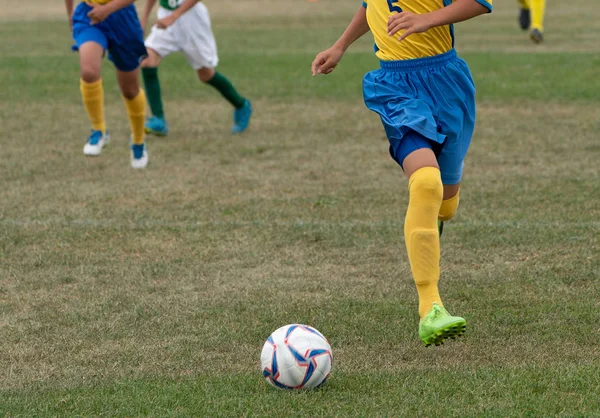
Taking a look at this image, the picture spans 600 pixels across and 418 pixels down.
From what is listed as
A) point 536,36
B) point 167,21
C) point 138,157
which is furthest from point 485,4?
point 536,36

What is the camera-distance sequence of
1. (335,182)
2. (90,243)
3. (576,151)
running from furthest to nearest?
(576,151) → (335,182) → (90,243)

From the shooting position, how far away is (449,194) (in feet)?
15.8

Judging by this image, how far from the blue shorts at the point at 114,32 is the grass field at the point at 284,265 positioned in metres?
0.94

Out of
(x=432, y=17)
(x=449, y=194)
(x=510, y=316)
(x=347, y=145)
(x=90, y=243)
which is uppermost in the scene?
(x=432, y=17)

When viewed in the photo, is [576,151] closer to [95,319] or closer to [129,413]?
[95,319]

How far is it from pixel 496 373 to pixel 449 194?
1207 millimetres

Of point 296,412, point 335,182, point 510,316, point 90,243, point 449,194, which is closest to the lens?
point 296,412

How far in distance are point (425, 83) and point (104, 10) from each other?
148 inches

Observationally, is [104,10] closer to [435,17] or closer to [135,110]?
[135,110]

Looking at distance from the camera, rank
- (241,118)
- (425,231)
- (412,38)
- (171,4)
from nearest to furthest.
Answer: (425,231) < (412,38) < (171,4) < (241,118)

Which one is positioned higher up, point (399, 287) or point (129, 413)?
point (129, 413)

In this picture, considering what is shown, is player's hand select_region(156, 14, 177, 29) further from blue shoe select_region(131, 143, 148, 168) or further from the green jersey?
the green jersey

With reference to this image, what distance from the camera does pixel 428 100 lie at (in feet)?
14.4

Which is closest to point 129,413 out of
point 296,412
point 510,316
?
point 296,412
